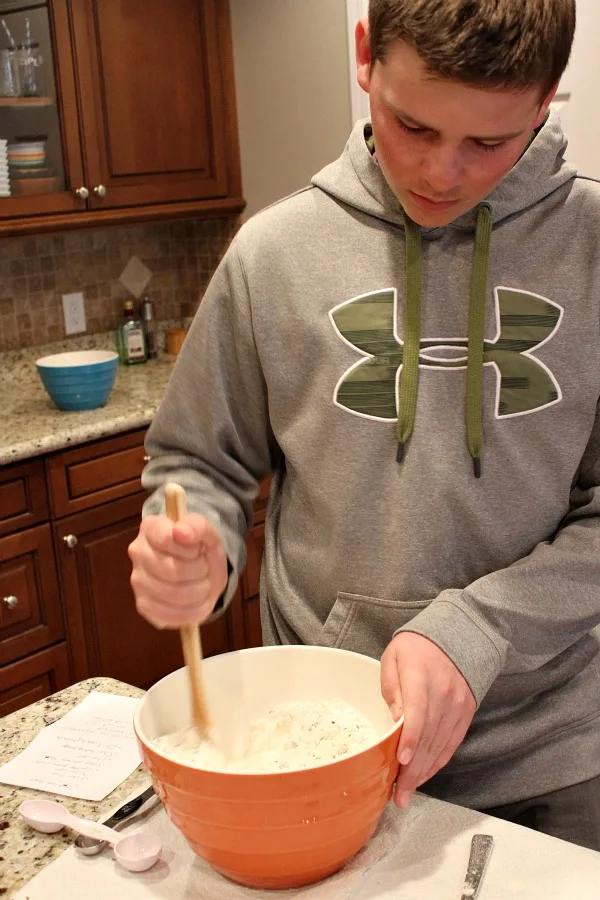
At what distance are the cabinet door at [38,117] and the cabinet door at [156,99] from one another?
5 cm

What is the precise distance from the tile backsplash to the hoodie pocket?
2.06 meters

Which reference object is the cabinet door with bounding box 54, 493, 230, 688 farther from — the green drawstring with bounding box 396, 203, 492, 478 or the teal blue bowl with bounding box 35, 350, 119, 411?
the green drawstring with bounding box 396, 203, 492, 478

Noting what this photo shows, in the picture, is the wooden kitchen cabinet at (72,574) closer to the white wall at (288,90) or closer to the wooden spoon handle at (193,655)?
the white wall at (288,90)

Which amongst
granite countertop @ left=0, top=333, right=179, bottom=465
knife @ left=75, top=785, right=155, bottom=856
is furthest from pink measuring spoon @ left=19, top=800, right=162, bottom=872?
granite countertop @ left=0, top=333, right=179, bottom=465

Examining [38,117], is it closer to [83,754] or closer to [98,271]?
[98,271]

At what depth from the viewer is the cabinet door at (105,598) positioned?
8.08 ft

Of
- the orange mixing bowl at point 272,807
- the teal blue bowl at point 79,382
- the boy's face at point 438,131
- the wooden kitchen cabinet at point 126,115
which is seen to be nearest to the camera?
the orange mixing bowl at point 272,807

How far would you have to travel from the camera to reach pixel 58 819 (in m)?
0.90

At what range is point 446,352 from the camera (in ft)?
3.42

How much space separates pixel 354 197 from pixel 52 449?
55.8 inches

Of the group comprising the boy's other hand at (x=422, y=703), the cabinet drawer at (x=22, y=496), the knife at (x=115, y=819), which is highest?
the boy's other hand at (x=422, y=703)

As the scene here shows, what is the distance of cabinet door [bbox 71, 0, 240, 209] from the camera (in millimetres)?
2678

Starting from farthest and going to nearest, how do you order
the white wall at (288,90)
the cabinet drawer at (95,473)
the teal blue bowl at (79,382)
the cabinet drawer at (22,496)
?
the white wall at (288,90)
the teal blue bowl at (79,382)
the cabinet drawer at (95,473)
the cabinet drawer at (22,496)

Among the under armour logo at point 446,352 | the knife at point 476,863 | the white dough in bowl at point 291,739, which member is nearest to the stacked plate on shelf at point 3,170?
the under armour logo at point 446,352
